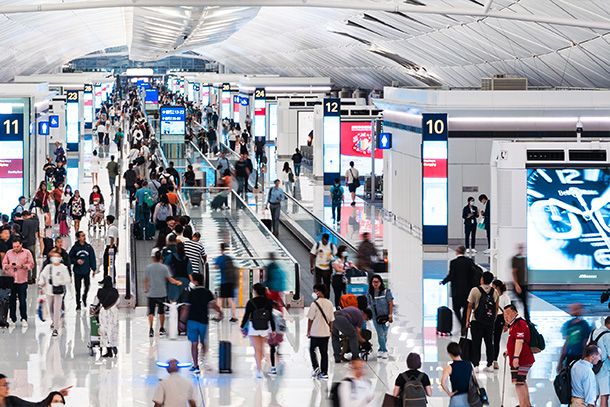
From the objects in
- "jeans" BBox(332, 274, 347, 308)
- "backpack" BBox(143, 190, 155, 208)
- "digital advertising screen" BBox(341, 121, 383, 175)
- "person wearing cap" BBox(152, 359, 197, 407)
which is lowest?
"person wearing cap" BBox(152, 359, 197, 407)

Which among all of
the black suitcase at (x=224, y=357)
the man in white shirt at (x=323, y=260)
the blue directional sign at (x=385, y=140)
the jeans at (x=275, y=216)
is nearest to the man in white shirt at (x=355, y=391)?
the black suitcase at (x=224, y=357)

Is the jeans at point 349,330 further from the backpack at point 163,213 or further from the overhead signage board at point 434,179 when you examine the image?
the overhead signage board at point 434,179

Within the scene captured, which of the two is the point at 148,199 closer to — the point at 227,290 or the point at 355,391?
the point at 227,290

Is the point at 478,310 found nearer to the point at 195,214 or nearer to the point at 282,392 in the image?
the point at 282,392

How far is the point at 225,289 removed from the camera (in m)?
16.3

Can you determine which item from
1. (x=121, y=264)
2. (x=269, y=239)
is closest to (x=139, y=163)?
(x=121, y=264)

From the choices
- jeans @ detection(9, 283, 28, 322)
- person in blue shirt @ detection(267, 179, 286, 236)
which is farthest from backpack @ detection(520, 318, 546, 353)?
person in blue shirt @ detection(267, 179, 286, 236)

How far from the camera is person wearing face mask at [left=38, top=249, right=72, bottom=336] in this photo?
1568cm

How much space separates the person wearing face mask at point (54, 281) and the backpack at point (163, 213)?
8.34m

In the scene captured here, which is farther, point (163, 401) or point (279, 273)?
point (279, 273)

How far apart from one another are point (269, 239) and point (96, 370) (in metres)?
7.59

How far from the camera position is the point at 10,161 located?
24.6m

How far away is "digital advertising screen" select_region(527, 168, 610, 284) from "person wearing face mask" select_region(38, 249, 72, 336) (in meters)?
8.15

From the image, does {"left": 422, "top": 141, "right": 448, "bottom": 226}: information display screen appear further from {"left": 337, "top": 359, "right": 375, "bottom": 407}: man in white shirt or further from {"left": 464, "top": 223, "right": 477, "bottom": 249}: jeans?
{"left": 337, "top": 359, "right": 375, "bottom": 407}: man in white shirt
